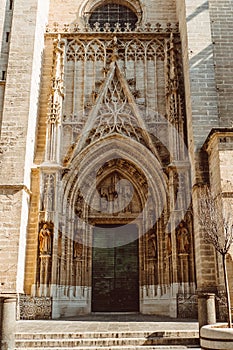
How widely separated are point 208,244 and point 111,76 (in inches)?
245

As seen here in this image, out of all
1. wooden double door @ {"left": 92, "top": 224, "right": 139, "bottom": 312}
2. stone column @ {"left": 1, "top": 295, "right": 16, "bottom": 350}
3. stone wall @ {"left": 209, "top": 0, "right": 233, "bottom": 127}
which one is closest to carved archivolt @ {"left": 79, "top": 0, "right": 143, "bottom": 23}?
stone wall @ {"left": 209, "top": 0, "right": 233, "bottom": 127}

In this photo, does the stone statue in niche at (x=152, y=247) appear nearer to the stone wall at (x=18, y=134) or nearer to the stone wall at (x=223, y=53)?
the stone wall at (x=18, y=134)

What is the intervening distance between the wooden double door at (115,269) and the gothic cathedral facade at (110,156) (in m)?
0.03

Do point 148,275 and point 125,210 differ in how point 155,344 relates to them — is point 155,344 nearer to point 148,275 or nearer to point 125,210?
point 148,275

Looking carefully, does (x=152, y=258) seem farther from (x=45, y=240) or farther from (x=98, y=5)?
(x=98, y=5)

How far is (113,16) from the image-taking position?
46.9 ft

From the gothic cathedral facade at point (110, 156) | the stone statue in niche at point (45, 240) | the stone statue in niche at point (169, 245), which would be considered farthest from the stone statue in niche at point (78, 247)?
the stone statue in niche at point (169, 245)

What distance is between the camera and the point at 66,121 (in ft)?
38.5

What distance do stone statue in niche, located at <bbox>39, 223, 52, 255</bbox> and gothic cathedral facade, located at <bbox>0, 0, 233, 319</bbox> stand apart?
29mm

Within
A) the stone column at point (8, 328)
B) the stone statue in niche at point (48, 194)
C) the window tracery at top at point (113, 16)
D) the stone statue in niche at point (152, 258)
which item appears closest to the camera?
the stone column at point (8, 328)

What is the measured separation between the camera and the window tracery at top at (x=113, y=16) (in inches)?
555

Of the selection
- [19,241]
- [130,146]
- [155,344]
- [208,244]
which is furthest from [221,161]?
[19,241]

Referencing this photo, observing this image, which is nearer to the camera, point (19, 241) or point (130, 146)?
point (19, 241)

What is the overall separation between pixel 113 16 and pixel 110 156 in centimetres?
603
